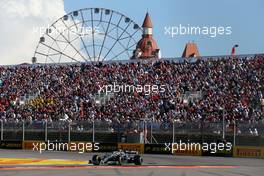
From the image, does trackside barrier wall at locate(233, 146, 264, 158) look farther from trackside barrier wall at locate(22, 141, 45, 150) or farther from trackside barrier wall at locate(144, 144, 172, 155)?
trackside barrier wall at locate(22, 141, 45, 150)

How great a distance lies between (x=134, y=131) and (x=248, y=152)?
24.7ft

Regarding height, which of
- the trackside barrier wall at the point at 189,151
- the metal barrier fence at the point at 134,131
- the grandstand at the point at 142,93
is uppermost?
the grandstand at the point at 142,93

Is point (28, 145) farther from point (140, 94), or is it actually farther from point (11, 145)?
point (140, 94)

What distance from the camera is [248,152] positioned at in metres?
36.2

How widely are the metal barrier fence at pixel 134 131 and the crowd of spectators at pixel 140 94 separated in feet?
8.94

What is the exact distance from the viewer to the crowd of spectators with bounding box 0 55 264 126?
137ft

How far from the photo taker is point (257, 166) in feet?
96.5

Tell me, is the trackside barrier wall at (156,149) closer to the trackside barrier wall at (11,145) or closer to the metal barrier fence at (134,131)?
the metal barrier fence at (134,131)

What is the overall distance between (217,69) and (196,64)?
3095 millimetres

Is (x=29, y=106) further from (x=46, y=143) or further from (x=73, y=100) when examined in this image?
(x=46, y=143)

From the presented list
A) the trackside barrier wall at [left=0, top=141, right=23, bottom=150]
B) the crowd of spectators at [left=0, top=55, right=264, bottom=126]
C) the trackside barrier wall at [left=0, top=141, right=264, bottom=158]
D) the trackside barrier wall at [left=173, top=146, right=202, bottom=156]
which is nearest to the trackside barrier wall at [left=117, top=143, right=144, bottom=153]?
the trackside barrier wall at [left=0, top=141, right=264, bottom=158]

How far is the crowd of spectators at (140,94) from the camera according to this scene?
4169 centimetres

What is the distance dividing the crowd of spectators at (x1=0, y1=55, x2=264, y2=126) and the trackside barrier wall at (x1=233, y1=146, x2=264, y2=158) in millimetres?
2546

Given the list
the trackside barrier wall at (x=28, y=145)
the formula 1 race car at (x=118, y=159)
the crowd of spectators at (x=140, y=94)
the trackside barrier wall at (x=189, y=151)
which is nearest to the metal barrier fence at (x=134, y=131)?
the trackside barrier wall at (x=28, y=145)
